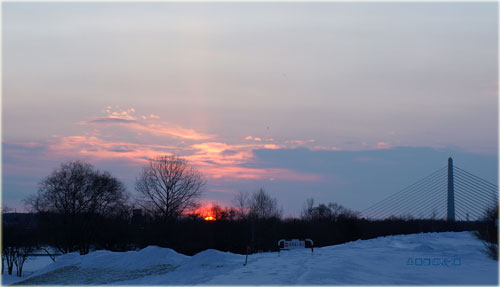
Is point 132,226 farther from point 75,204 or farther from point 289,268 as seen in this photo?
point 289,268

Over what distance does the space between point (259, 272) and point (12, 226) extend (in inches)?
1781

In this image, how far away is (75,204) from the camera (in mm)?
62531

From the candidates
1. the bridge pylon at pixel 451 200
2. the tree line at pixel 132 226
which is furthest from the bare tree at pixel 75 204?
the bridge pylon at pixel 451 200

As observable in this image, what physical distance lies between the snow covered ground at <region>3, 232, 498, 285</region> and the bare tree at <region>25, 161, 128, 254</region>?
2096 centimetres

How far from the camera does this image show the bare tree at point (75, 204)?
61.0 metres

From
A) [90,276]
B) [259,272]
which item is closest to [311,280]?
[259,272]

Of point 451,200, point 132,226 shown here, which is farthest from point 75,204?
point 451,200

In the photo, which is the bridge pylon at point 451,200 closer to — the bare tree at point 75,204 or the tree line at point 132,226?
the tree line at point 132,226

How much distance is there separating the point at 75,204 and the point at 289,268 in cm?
4692

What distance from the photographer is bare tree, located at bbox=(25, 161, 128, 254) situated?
60969mm

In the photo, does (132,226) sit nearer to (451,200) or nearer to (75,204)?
(75,204)

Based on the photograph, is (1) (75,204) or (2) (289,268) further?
(1) (75,204)

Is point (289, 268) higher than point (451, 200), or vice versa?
point (451, 200)

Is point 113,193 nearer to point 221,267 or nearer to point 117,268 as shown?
point 117,268
